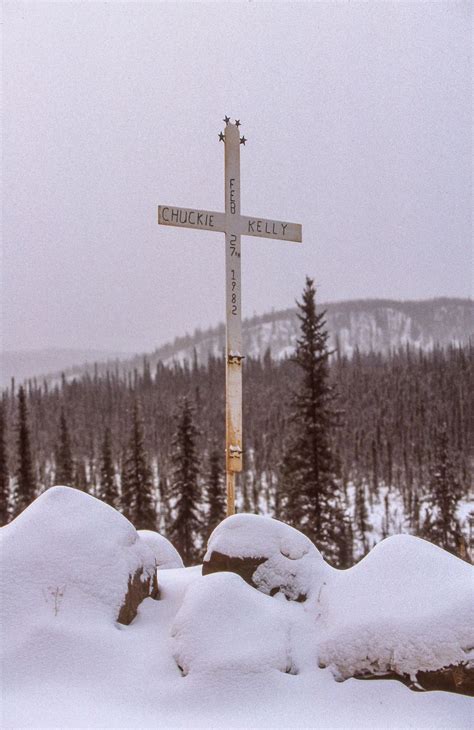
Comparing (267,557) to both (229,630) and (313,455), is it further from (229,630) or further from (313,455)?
(313,455)

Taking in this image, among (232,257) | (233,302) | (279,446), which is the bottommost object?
(279,446)

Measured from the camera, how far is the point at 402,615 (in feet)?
13.3

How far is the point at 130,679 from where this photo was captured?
384 centimetres

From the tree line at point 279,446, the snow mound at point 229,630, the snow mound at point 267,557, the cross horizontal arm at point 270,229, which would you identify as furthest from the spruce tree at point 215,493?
Answer: the snow mound at point 229,630

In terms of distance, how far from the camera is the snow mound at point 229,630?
3959mm

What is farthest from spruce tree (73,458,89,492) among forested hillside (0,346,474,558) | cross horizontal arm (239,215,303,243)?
cross horizontal arm (239,215,303,243)

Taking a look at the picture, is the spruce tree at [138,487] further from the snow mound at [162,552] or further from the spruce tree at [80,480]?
the snow mound at [162,552]

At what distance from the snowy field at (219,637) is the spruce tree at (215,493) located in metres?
27.1

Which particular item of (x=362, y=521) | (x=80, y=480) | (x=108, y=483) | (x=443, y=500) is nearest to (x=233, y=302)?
(x=443, y=500)

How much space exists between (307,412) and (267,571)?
51.0 ft

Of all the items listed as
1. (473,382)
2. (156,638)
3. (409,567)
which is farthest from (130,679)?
(473,382)

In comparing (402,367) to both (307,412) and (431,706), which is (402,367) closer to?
(307,412)

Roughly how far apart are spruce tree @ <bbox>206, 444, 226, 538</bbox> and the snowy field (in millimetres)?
27114

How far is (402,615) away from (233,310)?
13.4 ft
